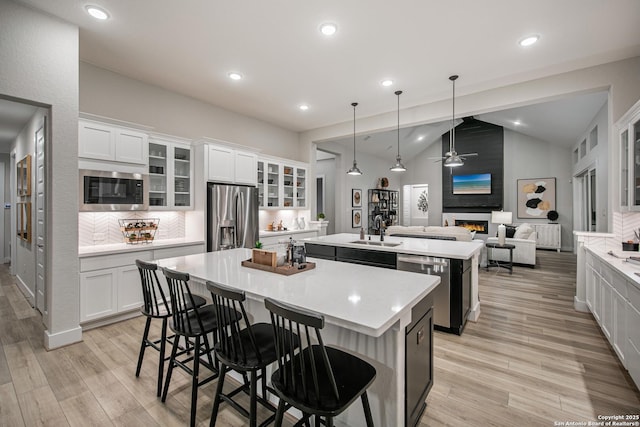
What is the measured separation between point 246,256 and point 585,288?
423cm

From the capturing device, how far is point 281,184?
586 cm

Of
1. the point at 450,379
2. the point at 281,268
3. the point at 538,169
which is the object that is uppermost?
the point at 538,169

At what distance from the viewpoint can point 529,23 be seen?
9.02 feet

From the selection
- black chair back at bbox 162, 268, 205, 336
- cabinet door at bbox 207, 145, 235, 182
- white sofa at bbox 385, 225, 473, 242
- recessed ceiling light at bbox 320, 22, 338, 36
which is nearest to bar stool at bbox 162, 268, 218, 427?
black chair back at bbox 162, 268, 205, 336

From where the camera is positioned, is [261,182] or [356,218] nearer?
[261,182]

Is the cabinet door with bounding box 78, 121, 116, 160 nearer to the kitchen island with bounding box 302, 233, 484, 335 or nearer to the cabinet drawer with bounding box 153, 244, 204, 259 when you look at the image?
the cabinet drawer with bounding box 153, 244, 204, 259

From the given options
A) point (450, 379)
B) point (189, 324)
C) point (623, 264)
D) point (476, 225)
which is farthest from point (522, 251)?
point (189, 324)

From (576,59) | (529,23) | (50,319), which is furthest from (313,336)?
(576,59)

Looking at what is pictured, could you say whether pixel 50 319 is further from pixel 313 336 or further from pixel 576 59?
pixel 576 59

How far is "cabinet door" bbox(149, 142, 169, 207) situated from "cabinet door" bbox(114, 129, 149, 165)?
19cm

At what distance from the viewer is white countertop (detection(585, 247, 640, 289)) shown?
6.76ft

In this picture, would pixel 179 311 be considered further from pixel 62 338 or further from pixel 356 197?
pixel 356 197

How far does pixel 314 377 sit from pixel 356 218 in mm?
7811

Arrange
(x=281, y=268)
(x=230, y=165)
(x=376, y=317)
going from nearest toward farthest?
(x=376, y=317) → (x=281, y=268) → (x=230, y=165)
